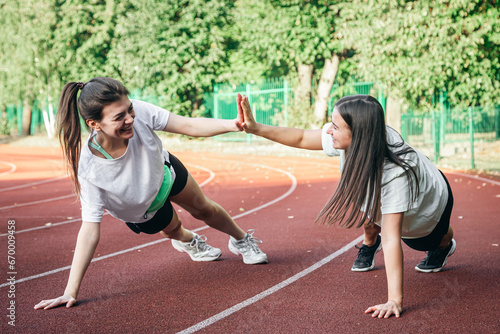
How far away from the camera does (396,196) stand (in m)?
3.07

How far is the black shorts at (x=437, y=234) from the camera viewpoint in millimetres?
3588

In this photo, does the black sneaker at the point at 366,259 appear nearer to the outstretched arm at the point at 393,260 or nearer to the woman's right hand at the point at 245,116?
the outstretched arm at the point at 393,260

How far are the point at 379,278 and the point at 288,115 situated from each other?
14838 millimetres

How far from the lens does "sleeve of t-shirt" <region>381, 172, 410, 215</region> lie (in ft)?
10.0

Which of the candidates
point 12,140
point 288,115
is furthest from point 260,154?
point 12,140

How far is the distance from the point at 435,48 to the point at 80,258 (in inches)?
449

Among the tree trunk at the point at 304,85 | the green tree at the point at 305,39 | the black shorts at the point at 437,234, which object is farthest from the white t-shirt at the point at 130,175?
the tree trunk at the point at 304,85

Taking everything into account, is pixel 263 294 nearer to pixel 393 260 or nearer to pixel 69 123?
pixel 393 260

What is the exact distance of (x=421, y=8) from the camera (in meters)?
13.2

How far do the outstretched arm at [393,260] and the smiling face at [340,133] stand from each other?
19.3 inches

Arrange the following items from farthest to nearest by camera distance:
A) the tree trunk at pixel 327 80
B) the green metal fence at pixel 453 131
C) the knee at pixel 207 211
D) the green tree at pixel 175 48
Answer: the green tree at pixel 175 48 → the tree trunk at pixel 327 80 → the green metal fence at pixel 453 131 → the knee at pixel 207 211

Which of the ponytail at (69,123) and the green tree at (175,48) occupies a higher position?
the green tree at (175,48)

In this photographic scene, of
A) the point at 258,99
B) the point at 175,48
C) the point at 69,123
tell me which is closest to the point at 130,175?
the point at 69,123

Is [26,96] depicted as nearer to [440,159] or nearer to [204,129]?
[440,159]
